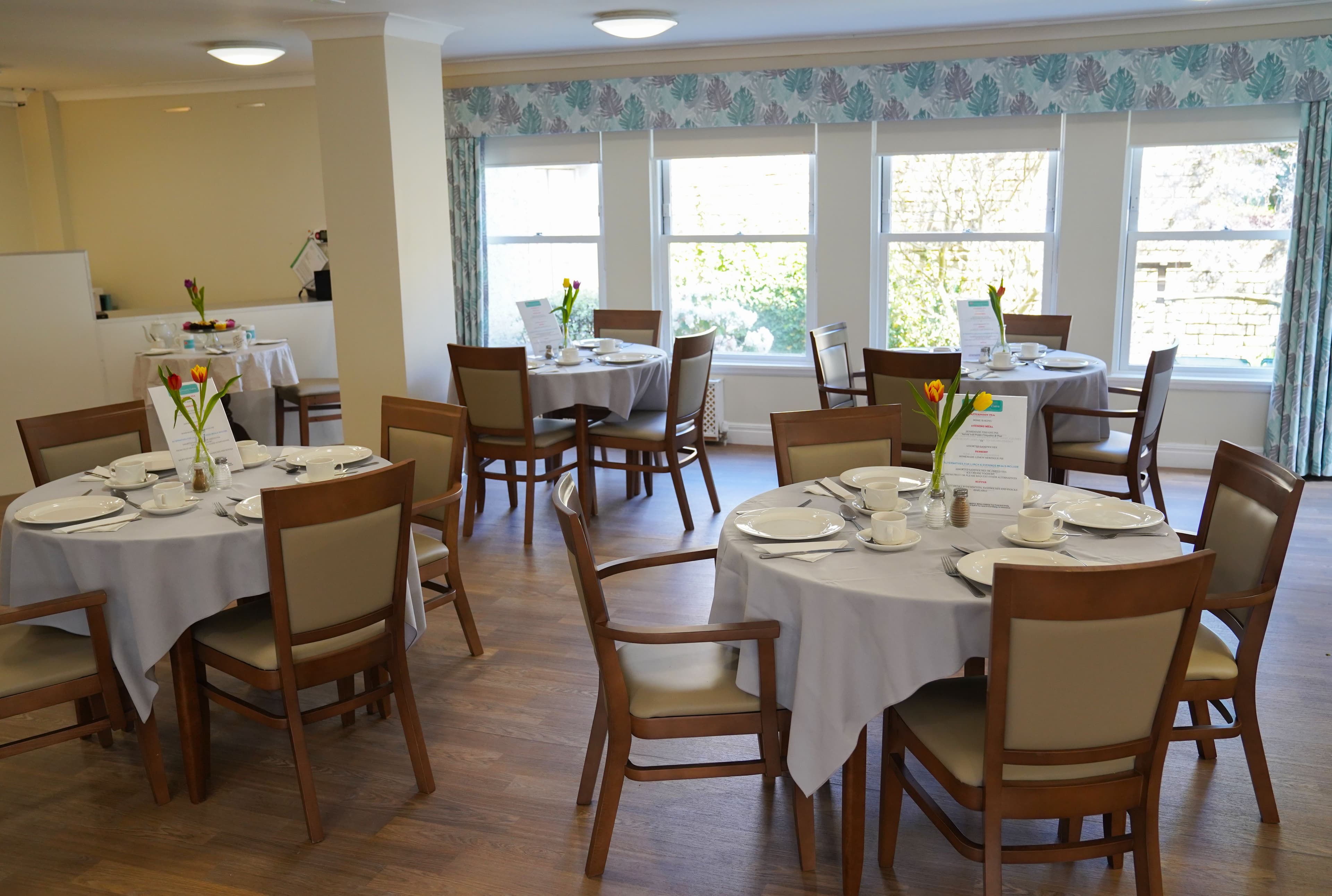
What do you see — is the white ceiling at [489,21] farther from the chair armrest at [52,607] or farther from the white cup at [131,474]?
the chair armrest at [52,607]

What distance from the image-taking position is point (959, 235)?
6.38m

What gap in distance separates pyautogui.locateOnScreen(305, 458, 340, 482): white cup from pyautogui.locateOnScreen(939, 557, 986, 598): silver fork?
1.79 m

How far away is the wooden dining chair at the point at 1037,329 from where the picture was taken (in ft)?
18.2

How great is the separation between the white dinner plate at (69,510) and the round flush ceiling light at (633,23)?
3.44 meters

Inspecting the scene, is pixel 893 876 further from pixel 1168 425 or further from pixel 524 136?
pixel 524 136

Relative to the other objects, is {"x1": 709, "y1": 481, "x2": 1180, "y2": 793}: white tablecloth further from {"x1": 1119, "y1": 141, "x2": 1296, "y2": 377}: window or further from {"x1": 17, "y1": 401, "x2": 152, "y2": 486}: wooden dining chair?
{"x1": 1119, "y1": 141, "x2": 1296, "y2": 377}: window

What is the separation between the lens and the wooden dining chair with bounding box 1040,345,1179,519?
442 centimetres

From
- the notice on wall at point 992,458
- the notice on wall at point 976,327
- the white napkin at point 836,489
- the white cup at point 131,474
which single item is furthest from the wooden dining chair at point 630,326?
the notice on wall at point 992,458

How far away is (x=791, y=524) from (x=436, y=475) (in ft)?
4.81

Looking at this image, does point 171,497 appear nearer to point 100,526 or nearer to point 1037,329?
point 100,526

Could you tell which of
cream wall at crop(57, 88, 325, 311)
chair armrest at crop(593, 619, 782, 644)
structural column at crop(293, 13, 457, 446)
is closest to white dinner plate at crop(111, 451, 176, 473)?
chair armrest at crop(593, 619, 782, 644)

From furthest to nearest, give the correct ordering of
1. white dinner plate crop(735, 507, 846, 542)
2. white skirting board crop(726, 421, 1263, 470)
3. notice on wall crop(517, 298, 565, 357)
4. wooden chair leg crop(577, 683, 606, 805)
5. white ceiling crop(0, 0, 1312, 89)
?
white skirting board crop(726, 421, 1263, 470), notice on wall crop(517, 298, 565, 357), white ceiling crop(0, 0, 1312, 89), wooden chair leg crop(577, 683, 606, 805), white dinner plate crop(735, 507, 846, 542)

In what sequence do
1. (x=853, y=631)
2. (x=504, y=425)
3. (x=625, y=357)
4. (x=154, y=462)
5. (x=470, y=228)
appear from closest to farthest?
1. (x=853, y=631)
2. (x=154, y=462)
3. (x=504, y=425)
4. (x=625, y=357)
5. (x=470, y=228)

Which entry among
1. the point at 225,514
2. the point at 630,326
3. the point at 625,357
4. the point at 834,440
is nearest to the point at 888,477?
the point at 834,440
